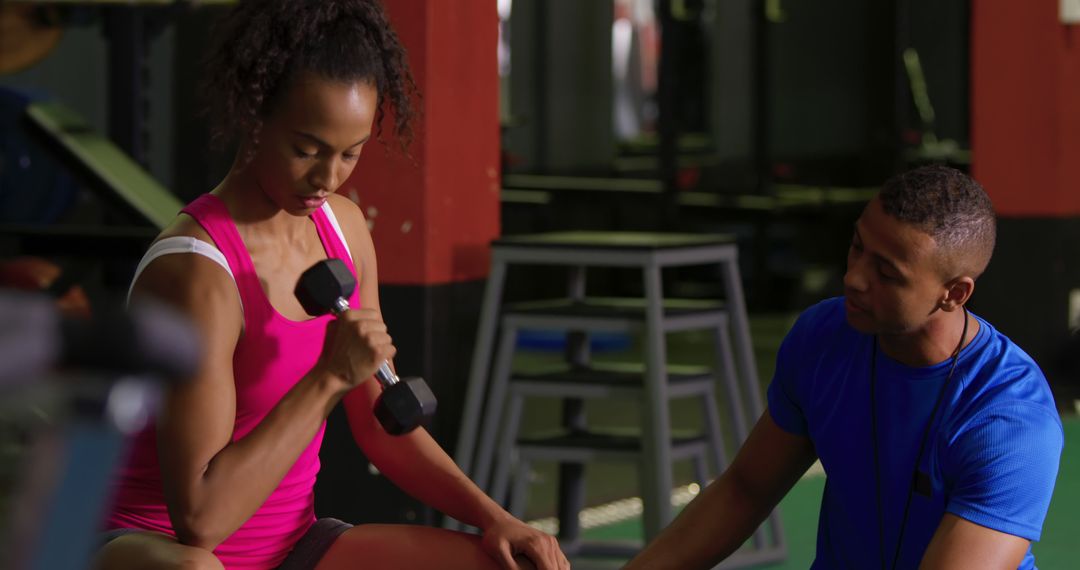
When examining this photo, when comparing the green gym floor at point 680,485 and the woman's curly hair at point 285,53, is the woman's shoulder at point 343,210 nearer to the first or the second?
the woman's curly hair at point 285,53

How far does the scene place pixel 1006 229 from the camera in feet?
20.4

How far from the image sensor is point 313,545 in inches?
77.0

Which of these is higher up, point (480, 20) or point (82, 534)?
point (480, 20)

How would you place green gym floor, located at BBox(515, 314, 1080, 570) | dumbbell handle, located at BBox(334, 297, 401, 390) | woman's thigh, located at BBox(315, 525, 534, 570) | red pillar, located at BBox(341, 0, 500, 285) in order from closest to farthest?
1. dumbbell handle, located at BBox(334, 297, 401, 390)
2. woman's thigh, located at BBox(315, 525, 534, 570)
3. red pillar, located at BBox(341, 0, 500, 285)
4. green gym floor, located at BBox(515, 314, 1080, 570)

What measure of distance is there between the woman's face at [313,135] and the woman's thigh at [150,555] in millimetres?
427

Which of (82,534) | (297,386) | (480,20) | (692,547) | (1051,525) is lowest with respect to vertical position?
(1051,525)

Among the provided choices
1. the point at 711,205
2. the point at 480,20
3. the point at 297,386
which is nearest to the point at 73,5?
the point at 480,20

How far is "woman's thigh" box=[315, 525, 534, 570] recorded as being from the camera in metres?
1.91

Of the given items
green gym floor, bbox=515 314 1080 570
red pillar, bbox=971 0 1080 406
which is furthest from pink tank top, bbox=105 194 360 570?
red pillar, bbox=971 0 1080 406

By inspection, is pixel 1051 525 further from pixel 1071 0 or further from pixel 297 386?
pixel 297 386

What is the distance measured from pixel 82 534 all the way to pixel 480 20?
311cm

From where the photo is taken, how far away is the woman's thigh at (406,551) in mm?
1909

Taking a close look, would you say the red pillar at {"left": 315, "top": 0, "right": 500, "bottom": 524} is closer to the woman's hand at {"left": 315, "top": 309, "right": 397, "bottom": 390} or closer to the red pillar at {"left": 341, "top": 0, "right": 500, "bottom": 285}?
the red pillar at {"left": 341, "top": 0, "right": 500, "bottom": 285}

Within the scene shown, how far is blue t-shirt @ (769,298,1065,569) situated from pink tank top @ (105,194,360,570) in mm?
680
